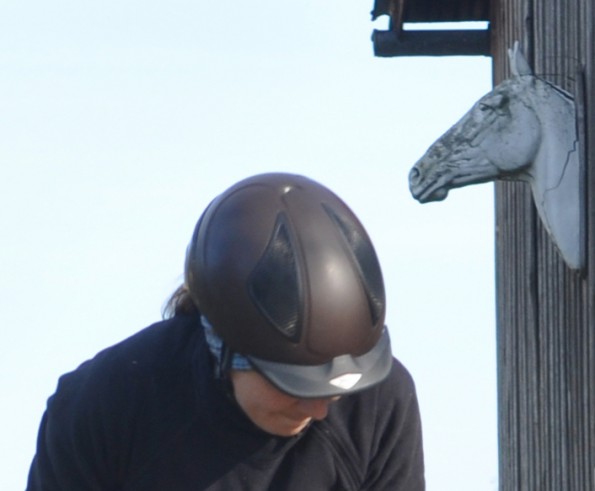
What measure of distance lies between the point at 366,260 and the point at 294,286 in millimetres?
191

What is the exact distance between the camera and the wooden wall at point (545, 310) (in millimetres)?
8047

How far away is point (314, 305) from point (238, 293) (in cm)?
18

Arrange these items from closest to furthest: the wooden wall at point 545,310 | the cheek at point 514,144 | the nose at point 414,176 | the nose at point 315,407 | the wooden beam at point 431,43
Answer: the nose at point 315,407 → the wooden wall at point 545,310 → the cheek at point 514,144 → the nose at point 414,176 → the wooden beam at point 431,43

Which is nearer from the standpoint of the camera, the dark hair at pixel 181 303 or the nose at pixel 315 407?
the nose at pixel 315 407

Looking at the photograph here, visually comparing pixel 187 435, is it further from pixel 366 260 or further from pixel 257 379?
pixel 366 260

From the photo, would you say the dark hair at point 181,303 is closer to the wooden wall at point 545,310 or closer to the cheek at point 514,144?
the wooden wall at point 545,310

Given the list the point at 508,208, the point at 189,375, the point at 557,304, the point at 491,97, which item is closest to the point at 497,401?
the point at 508,208

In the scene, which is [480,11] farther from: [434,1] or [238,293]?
[238,293]

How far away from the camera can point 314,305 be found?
14.7 feet

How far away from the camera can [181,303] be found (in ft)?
16.3

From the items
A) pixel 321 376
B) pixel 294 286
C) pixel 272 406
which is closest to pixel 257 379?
pixel 272 406

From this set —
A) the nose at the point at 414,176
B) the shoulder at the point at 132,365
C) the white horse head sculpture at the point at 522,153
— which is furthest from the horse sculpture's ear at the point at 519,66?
the shoulder at the point at 132,365

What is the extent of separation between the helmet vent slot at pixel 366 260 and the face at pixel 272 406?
0.78 feet

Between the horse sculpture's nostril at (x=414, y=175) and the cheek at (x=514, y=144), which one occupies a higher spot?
the cheek at (x=514, y=144)
